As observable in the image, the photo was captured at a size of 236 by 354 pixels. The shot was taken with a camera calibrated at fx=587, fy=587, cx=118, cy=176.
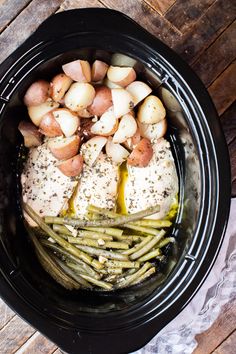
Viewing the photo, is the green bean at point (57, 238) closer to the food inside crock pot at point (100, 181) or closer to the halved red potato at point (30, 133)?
the food inside crock pot at point (100, 181)

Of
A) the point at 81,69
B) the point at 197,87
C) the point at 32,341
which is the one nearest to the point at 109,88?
the point at 81,69

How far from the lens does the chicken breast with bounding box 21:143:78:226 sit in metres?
1.58

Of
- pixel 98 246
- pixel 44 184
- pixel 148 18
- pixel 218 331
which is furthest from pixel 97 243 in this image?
pixel 148 18

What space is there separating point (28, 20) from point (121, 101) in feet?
1.39

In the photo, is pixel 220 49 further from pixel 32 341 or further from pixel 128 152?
pixel 32 341

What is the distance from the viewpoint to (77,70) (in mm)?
1459

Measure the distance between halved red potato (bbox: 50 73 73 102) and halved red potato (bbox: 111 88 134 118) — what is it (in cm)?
12

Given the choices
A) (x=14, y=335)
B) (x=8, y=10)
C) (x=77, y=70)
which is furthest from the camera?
(x=14, y=335)

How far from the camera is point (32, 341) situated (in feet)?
5.96

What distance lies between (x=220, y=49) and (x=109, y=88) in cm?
40

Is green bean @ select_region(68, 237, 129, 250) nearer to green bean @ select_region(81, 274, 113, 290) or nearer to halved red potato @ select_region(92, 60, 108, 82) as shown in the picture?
green bean @ select_region(81, 274, 113, 290)

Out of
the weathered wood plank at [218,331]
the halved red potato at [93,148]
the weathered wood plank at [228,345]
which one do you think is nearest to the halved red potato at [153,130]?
the halved red potato at [93,148]

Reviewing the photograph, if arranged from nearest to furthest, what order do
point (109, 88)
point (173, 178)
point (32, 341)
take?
point (109, 88)
point (173, 178)
point (32, 341)

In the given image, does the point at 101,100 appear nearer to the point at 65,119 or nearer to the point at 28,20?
Answer: the point at 65,119
